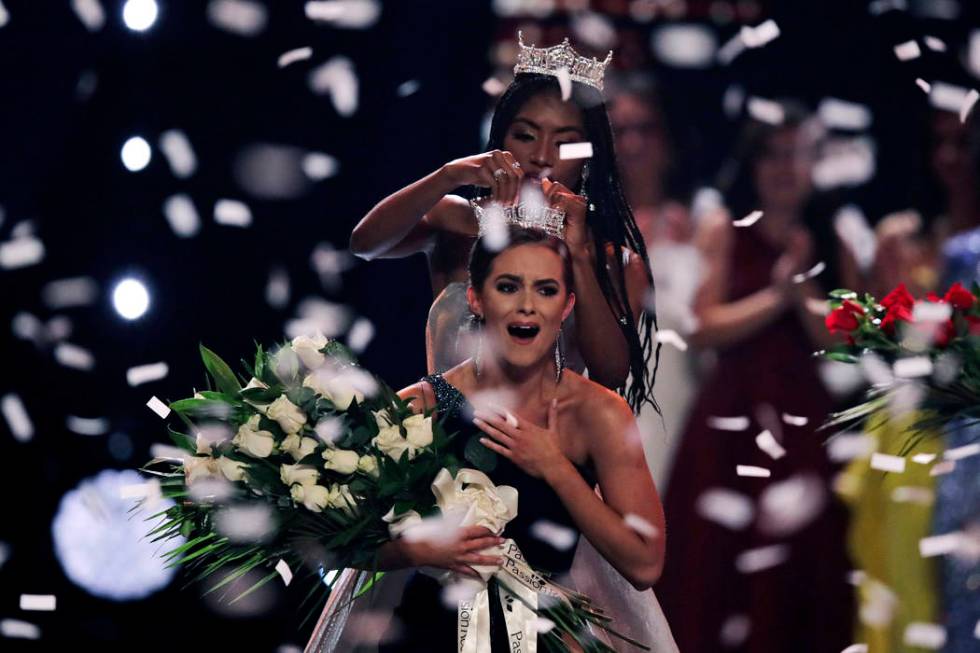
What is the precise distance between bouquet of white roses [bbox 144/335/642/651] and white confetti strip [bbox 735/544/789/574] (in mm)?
1508

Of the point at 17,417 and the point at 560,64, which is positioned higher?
the point at 560,64

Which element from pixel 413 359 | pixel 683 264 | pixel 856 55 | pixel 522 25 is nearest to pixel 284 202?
pixel 413 359

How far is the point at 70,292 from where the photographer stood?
11.6 ft

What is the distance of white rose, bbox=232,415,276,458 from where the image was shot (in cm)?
251

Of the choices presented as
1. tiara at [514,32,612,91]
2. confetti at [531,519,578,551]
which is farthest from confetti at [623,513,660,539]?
tiara at [514,32,612,91]

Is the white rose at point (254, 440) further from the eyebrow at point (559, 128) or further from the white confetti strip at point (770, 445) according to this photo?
the white confetti strip at point (770, 445)

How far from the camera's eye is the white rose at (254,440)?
2512 mm

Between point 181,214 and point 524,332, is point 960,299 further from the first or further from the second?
point 181,214

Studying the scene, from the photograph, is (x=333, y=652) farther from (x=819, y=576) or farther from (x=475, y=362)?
(x=819, y=576)

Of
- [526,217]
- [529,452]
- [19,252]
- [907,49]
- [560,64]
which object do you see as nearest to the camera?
[529,452]

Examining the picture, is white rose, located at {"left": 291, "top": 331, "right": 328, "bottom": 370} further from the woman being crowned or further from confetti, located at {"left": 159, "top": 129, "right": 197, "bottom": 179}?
confetti, located at {"left": 159, "top": 129, "right": 197, "bottom": 179}

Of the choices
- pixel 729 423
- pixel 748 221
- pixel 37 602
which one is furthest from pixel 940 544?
pixel 37 602

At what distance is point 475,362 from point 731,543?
4.81 ft

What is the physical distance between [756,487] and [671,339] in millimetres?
439
